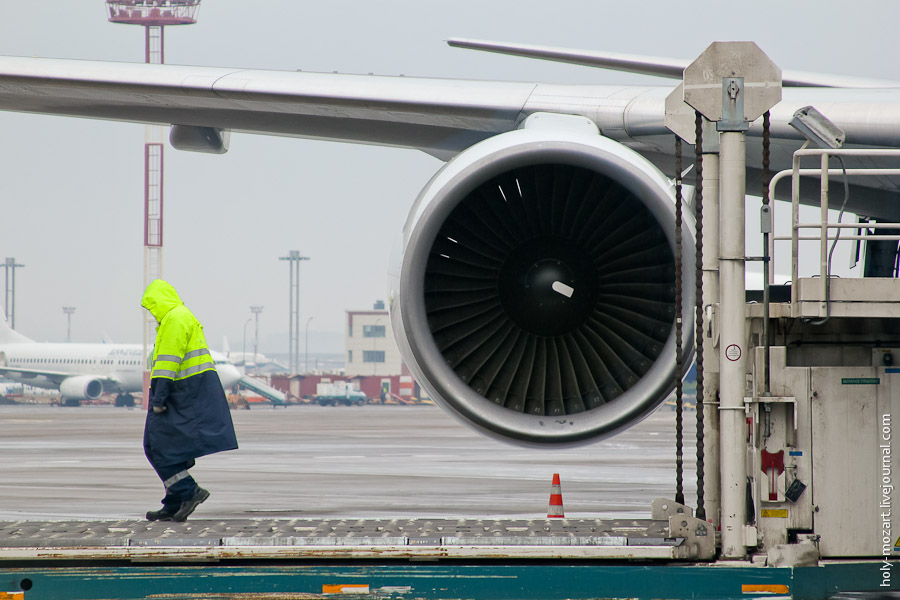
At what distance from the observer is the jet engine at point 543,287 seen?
4.98 metres

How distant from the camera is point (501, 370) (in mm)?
5113

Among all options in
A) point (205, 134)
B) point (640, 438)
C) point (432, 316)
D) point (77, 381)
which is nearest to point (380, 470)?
point (205, 134)

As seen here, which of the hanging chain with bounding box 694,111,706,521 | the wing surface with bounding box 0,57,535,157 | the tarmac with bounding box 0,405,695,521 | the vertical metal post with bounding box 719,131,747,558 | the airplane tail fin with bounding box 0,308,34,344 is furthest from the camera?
the airplane tail fin with bounding box 0,308,34,344

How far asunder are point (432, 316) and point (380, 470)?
939 centimetres

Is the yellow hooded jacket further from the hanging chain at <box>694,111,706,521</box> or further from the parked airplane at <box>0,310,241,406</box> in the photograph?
the parked airplane at <box>0,310,241,406</box>

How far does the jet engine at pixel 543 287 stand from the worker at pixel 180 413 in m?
1.04

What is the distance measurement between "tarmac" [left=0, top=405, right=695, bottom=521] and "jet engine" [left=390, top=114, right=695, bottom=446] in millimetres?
314

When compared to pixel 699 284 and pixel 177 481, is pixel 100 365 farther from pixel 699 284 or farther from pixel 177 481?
pixel 699 284

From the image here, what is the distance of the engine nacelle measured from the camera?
5281 centimetres

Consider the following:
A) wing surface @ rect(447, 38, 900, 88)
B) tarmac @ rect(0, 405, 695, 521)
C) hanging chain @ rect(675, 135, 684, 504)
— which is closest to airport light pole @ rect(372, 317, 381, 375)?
tarmac @ rect(0, 405, 695, 521)

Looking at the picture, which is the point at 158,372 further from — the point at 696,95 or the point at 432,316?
the point at 696,95

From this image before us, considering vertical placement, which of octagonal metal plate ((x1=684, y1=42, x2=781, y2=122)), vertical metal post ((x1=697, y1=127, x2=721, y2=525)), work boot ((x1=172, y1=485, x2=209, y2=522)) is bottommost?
work boot ((x1=172, y1=485, x2=209, y2=522))

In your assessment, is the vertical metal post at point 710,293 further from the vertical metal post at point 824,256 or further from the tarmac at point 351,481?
the tarmac at point 351,481

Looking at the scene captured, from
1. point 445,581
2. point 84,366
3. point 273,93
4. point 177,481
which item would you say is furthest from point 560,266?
point 84,366
